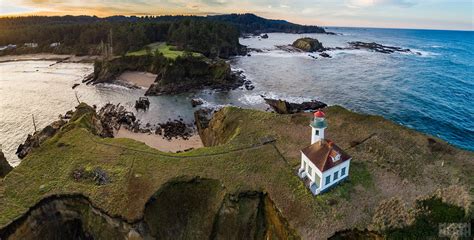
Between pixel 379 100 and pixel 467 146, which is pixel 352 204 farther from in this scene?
pixel 379 100

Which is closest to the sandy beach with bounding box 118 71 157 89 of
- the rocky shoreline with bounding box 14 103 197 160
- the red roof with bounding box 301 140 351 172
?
the rocky shoreline with bounding box 14 103 197 160

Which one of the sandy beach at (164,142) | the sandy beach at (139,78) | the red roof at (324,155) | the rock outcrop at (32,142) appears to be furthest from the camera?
the sandy beach at (139,78)

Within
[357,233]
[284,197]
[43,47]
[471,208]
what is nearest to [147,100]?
[284,197]

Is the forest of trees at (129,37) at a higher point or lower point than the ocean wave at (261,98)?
higher

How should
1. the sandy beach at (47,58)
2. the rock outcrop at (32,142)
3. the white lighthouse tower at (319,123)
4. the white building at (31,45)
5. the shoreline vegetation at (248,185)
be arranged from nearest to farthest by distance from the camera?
1. the shoreline vegetation at (248,185)
2. the white lighthouse tower at (319,123)
3. the rock outcrop at (32,142)
4. the sandy beach at (47,58)
5. the white building at (31,45)

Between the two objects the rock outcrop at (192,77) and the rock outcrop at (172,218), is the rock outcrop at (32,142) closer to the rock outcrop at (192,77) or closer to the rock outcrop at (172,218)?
the rock outcrop at (172,218)

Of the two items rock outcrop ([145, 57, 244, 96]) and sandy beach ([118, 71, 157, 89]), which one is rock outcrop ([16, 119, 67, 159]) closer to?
rock outcrop ([145, 57, 244, 96])

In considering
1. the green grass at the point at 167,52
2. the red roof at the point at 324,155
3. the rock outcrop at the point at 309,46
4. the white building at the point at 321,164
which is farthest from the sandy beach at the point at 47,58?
the red roof at the point at 324,155

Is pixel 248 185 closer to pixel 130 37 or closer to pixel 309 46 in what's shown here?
pixel 130 37
